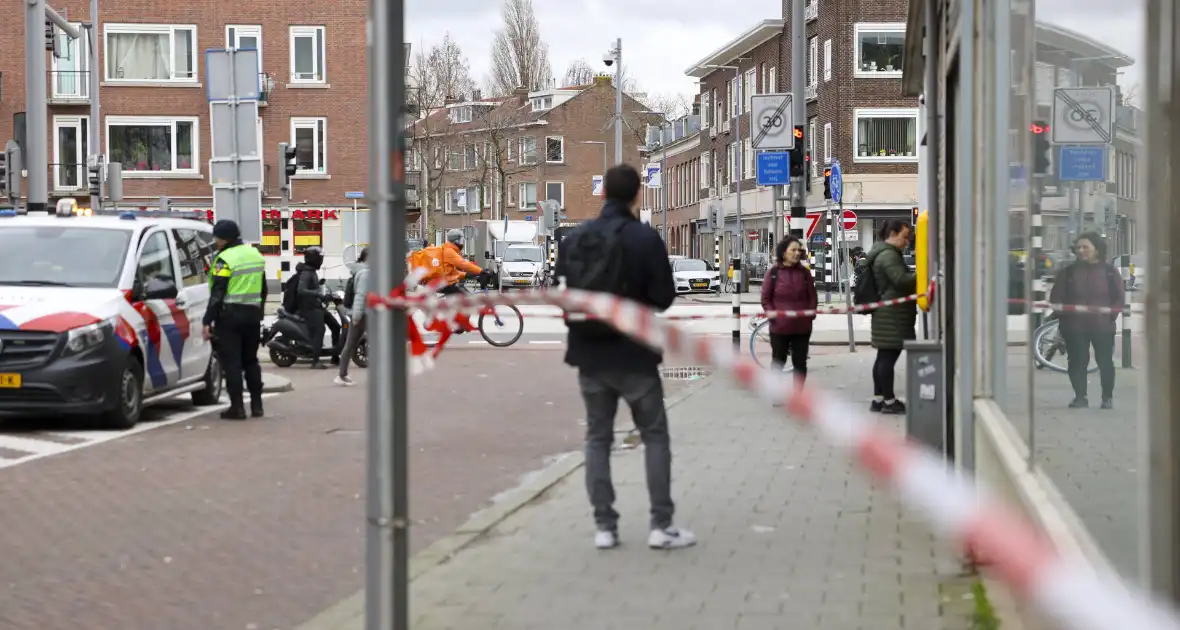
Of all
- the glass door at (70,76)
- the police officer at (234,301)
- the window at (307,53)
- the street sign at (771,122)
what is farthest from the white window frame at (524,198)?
the police officer at (234,301)

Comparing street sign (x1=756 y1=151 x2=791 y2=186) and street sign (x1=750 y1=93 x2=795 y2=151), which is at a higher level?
street sign (x1=750 y1=93 x2=795 y2=151)

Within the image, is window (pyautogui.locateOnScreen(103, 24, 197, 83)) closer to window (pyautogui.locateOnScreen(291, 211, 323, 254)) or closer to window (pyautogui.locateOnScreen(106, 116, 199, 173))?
window (pyautogui.locateOnScreen(106, 116, 199, 173))

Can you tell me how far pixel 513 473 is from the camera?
34.2ft

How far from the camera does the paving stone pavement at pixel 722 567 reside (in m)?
5.86

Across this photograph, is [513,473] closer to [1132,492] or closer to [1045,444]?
[1045,444]

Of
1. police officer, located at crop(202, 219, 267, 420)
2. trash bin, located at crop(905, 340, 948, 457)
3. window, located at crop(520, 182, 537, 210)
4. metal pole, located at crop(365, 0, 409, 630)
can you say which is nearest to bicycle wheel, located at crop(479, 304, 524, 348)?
police officer, located at crop(202, 219, 267, 420)

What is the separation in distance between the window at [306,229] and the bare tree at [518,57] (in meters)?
32.1

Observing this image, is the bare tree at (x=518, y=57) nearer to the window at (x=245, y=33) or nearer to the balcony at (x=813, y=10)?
the balcony at (x=813, y=10)

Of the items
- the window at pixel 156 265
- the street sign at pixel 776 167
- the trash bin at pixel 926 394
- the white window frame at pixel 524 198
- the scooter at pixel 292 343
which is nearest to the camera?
the trash bin at pixel 926 394

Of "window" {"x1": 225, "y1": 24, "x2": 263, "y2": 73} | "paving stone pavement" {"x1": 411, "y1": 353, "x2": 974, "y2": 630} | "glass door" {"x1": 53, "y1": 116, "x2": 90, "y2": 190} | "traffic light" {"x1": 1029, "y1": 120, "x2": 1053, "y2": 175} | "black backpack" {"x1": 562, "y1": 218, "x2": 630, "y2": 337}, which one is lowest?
"paving stone pavement" {"x1": 411, "y1": 353, "x2": 974, "y2": 630}

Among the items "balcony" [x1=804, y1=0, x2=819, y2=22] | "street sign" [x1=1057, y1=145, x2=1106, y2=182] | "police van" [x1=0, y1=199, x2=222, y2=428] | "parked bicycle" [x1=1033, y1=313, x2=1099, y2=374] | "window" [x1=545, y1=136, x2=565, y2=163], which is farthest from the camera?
"window" [x1=545, y1=136, x2=565, y2=163]

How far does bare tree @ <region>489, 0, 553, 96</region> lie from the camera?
8125cm

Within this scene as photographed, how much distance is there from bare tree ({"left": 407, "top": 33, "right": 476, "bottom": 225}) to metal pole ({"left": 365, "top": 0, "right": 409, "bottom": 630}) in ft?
172

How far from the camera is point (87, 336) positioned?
478 inches
